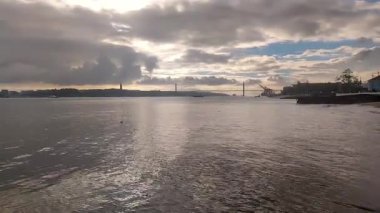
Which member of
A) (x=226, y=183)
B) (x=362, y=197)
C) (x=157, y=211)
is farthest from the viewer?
(x=226, y=183)

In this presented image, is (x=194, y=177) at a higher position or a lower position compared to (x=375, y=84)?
lower

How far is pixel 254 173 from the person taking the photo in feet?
65.4

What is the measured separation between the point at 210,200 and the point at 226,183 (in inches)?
114

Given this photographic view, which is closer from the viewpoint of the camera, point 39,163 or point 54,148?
point 39,163

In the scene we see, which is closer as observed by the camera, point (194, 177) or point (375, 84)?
point (194, 177)

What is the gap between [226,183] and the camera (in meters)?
17.9

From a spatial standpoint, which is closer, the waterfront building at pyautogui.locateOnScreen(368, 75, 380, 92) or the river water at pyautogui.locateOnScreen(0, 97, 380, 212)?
the river water at pyautogui.locateOnScreen(0, 97, 380, 212)

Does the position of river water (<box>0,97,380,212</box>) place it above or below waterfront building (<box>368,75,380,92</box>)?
below

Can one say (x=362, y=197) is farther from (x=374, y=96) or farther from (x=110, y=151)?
(x=374, y=96)

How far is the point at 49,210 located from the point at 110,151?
15094 millimetres

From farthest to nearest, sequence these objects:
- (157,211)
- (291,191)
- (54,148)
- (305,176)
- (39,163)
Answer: (54,148)
(39,163)
(305,176)
(291,191)
(157,211)

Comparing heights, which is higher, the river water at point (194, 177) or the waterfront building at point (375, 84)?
the waterfront building at point (375, 84)

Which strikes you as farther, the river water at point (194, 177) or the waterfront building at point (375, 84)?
the waterfront building at point (375, 84)

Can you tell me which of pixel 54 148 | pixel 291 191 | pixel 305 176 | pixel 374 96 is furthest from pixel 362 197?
pixel 374 96
